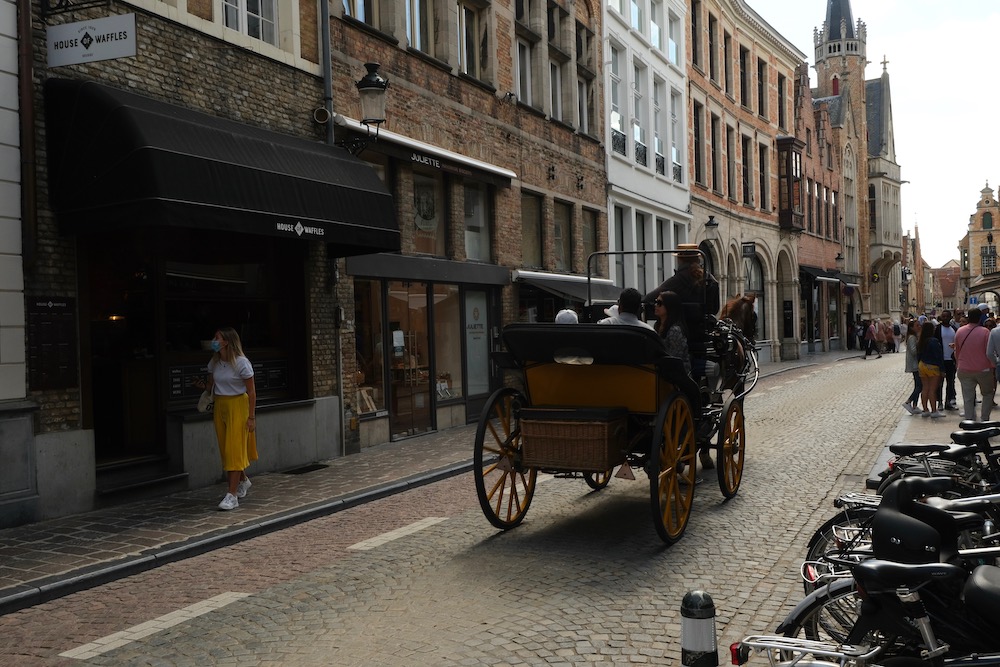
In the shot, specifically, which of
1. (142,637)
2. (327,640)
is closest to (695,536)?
(327,640)

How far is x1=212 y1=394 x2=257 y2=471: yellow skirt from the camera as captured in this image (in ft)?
27.8

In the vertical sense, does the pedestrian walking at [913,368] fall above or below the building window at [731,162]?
below

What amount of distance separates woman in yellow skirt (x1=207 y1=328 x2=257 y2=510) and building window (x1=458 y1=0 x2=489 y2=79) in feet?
28.8

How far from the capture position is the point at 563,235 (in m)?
19.9

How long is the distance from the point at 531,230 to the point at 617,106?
23.0 feet

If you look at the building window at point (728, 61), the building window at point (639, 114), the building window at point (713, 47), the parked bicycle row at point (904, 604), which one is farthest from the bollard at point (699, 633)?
the building window at point (728, 61)

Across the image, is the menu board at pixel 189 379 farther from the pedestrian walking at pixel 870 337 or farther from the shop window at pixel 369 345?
the pedestrian walking at pixel 870 337

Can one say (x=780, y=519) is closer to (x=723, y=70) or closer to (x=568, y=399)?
(x=568, y=399)

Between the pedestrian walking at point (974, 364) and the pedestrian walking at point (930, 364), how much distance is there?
5.39 feet

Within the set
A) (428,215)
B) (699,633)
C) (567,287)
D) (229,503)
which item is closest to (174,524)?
(229,503)

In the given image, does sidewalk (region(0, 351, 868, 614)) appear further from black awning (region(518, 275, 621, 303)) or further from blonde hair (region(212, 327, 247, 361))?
black awning (region(518, 275, 621, 303))

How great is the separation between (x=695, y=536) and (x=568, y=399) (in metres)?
1.35

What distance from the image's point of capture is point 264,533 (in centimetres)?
762

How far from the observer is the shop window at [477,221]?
15898 mm
